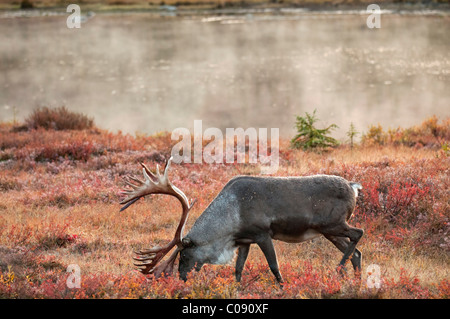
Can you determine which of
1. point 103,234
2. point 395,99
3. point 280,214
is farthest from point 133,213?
point 395,99

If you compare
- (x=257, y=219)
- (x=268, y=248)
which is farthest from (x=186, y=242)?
(x=268, y=248)

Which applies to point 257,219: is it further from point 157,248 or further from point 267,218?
point 157,248

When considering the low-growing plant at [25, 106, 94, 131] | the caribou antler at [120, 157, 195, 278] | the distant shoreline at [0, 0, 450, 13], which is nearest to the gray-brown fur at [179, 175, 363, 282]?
the caribou antler at [120, 157, 195, 278]

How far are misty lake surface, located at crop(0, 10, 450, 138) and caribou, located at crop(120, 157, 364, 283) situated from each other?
1775 centimetres

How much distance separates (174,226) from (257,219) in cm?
391

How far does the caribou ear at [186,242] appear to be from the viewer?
7.55 meters

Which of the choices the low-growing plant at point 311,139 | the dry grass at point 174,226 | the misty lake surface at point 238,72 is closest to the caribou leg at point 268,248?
the dry grass at point 174,226

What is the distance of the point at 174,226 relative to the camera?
440 inches

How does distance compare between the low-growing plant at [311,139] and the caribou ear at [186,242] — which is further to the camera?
the low-growing plant at [311,139]

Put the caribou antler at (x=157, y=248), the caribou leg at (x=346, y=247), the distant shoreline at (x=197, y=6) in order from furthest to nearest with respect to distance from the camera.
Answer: the distant shoreline at (x=197, y=6) < the caribou leg at (x=346, y=247) < the caribou antler at (x=157, y=248)

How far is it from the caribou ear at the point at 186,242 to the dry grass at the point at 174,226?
0.47 meters

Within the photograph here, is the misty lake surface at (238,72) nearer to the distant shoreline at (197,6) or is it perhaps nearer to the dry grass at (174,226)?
the distant shoreline at (197,6)

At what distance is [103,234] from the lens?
35.7 feet
